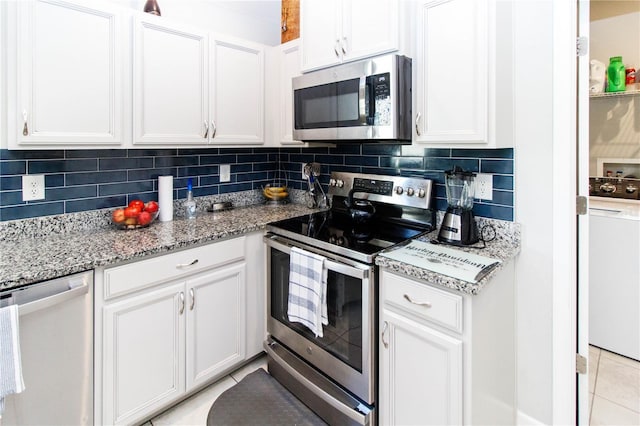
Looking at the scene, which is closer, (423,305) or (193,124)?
(423,305)

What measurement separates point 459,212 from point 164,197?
168 centimetres

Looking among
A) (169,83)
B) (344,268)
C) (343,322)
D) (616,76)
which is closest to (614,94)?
(616,76)

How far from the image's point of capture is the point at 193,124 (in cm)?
216

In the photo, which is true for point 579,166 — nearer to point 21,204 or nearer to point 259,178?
point 259,178

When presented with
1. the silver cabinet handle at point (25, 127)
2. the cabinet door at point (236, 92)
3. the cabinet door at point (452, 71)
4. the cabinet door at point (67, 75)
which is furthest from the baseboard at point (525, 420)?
the silver cabinet handle at point (25, 127)

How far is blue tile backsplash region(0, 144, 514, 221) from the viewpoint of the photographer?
1.77m

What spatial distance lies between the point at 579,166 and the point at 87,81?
228cm

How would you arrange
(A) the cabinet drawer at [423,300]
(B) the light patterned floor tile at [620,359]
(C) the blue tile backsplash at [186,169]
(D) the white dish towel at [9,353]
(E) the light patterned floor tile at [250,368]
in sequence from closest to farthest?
(D) the white dish towel at [9,353] < (A) the cabinet drawer at [423,300] < (C) the blue tile backsplash at [186,169] < (E) the light patterned floor tile at [250,368] < (B) the light patterned floor tile at [620,359]

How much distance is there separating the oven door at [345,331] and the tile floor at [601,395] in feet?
1.59

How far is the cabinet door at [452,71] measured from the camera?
1.54m

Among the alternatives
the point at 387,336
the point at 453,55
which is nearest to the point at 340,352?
the point at 387,336

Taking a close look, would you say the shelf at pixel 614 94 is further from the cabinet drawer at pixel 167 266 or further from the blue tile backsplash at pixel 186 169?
the cabinet drawer at pixel 167 266

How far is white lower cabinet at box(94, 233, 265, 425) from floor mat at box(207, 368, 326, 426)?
0.52ft

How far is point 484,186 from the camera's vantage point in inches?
71.6
